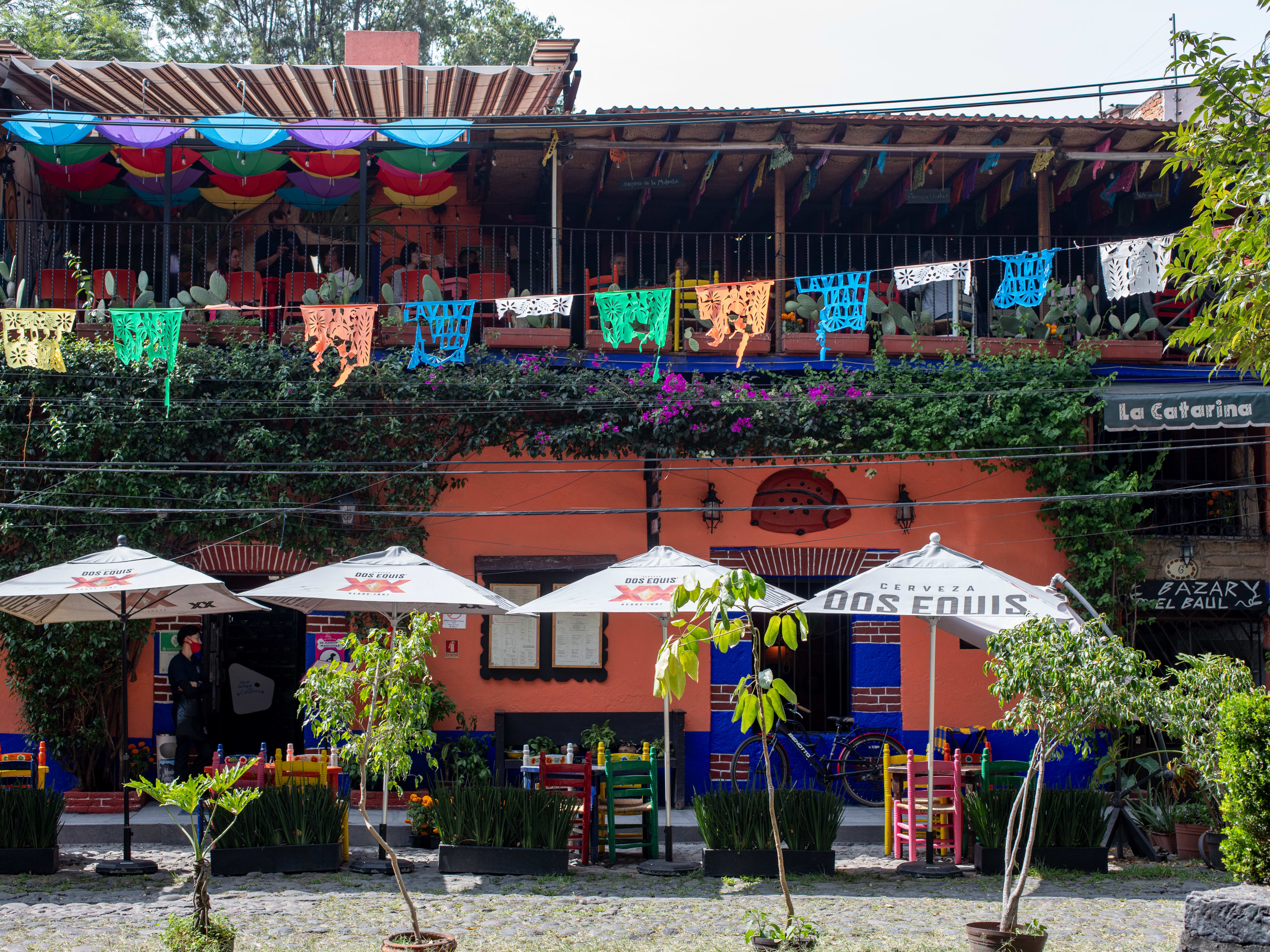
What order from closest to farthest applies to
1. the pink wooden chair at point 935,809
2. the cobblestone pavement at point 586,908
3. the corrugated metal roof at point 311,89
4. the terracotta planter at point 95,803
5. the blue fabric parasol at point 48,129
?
1. the cobblestone pavement at point 586,908
2. the pink wooden chair at point 935,809
3. the terracotta planter at point 95,803
4. the blue fabric parasol at point 48,129
5. the corrugated metal roof at point 311,89

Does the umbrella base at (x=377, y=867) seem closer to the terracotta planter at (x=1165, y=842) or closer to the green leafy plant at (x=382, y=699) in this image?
the green leafy plant at (x=382, y=699)

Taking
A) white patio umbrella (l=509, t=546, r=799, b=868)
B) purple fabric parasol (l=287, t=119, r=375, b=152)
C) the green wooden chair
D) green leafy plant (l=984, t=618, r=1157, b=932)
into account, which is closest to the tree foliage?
green leafy plant (l=984, t=618, r=1157, b=932)

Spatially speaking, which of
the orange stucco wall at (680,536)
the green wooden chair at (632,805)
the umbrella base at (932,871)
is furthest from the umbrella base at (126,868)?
the umbrella base at (932,871)

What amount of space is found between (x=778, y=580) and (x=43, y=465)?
26.2ft

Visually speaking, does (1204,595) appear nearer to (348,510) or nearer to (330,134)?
(348,510)

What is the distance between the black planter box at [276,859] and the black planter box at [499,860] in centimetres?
85

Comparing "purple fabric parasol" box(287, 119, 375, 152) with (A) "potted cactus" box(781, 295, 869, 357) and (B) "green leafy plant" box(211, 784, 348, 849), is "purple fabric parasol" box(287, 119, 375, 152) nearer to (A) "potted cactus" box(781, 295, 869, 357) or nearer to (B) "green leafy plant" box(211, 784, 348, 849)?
(A) "potted cactus" box(781, 295, 869, 357)

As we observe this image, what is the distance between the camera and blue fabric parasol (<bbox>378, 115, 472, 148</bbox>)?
12.1 m

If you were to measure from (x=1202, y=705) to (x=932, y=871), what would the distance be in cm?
245

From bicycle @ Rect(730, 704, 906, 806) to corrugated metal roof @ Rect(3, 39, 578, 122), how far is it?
8413 millimetres

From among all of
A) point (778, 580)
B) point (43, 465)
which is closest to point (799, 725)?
point (778, 580)

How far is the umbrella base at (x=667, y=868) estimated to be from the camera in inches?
341

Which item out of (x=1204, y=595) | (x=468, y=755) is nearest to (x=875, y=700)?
(x=1204, y=595)

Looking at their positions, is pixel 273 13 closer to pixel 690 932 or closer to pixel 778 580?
pixel 778 580
